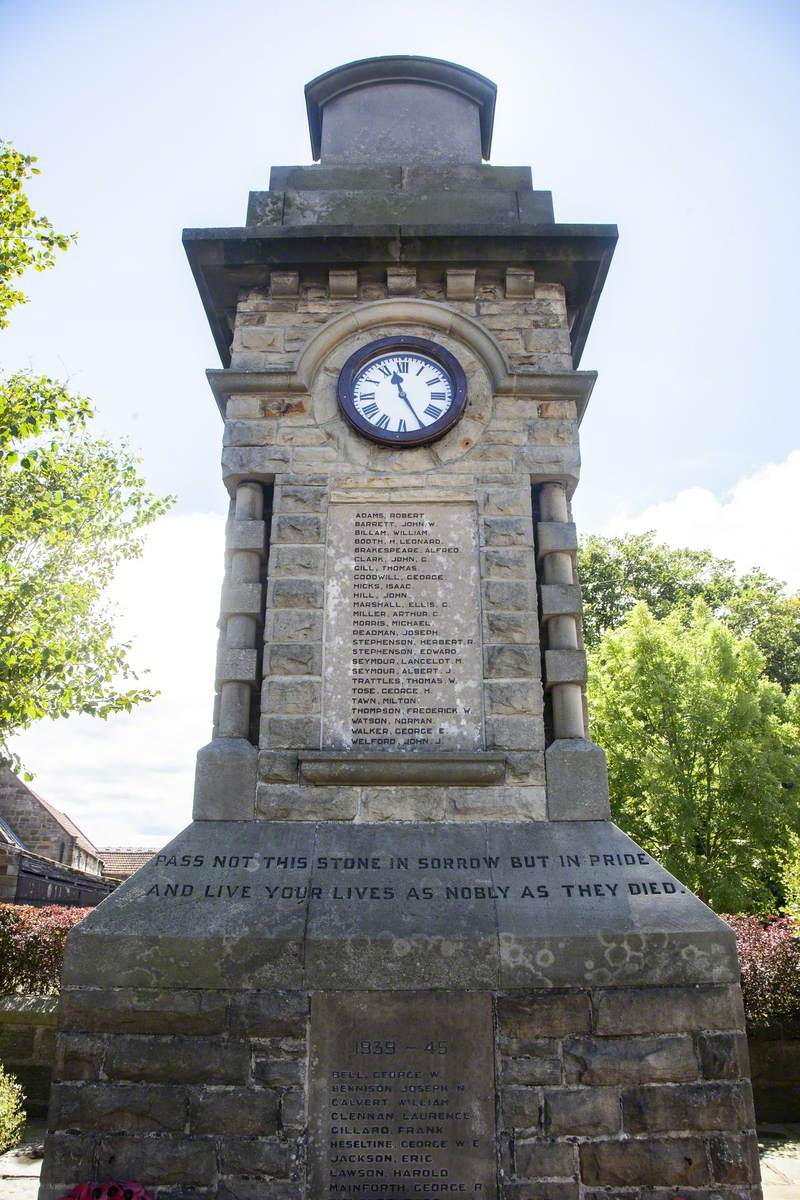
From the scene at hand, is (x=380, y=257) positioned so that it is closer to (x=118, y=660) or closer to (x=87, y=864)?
(x=118, y=660)

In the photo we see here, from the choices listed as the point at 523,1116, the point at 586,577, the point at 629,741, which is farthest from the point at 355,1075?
the point at 586,577

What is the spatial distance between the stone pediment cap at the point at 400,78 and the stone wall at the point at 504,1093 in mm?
7545

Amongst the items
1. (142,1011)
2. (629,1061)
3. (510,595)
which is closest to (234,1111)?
(142,1011)

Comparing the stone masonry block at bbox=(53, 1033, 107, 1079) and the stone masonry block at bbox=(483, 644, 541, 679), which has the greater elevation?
the stone masonry block at bbox=(483, 644, 541, 679)

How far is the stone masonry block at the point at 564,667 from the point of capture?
5.20 metres

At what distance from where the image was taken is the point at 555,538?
5.52 meters

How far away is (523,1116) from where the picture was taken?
13.1 feet

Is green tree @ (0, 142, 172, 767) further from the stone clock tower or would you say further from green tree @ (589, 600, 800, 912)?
green tree @ (589, 600, 800, 912)

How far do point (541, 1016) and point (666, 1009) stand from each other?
Answer: 66cm

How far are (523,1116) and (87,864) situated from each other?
27.5m

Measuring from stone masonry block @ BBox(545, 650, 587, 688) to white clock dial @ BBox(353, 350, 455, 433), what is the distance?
1.90m

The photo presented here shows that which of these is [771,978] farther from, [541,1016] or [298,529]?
[298,529]

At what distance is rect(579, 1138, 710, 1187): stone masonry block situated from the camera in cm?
389

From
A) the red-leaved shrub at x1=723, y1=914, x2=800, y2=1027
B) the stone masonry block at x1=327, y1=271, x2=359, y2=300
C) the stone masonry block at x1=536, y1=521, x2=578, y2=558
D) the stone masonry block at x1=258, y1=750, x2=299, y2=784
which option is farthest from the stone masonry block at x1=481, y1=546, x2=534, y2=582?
the red-leaved shrub at x1=723, y1=914, x2=800, y2=1027
